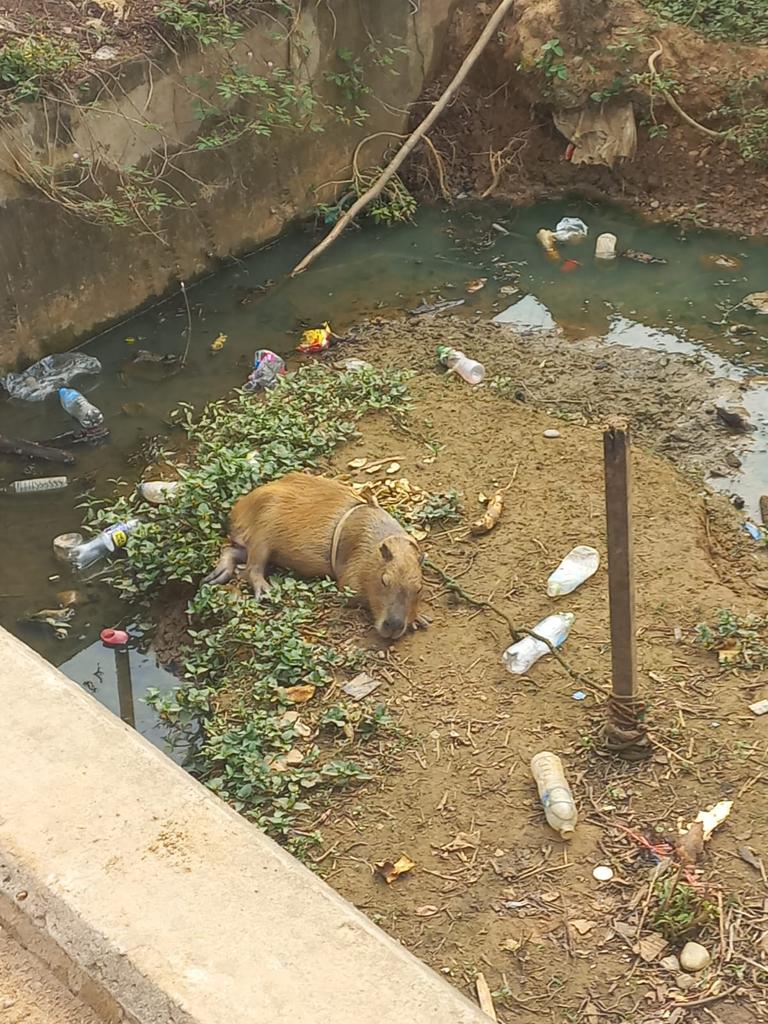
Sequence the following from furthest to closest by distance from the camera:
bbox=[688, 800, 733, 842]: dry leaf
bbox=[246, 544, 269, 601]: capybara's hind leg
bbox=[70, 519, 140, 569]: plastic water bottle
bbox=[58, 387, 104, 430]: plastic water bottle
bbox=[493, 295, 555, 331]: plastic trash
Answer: bbox=[493, 295, 555, 331]: plastic trash < bbox=[58, 387, 104, 430]: plastic water bottle < bbox=[70, 519, 140, 569]: plastic water bottle < bbox=[246, 544, 269, 601]: capybara's hind leg < bbox=[688, 800, 733, 842]: dry leaf

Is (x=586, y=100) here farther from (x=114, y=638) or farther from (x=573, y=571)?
(x=114, y=638)

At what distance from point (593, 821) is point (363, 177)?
7.17 metres

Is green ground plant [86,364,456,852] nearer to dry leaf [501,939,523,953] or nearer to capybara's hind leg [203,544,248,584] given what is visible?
capybara's hind leg [203,544,248,584]

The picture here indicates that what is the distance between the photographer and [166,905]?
2.47 meters

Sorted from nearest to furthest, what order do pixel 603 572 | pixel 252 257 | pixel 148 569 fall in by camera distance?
pixel 603 572 < pixel 148 569 < pixel 252 257

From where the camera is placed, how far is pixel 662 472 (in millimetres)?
6145

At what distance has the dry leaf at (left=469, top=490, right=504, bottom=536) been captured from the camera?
225 inches

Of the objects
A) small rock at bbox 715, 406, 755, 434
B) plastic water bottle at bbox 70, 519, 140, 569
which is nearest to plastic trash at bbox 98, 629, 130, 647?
plastic water bottle at bbox 70, 519, 140, 569

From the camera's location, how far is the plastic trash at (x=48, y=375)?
24.8 feet

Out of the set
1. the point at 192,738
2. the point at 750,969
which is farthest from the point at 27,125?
the point at 750,969

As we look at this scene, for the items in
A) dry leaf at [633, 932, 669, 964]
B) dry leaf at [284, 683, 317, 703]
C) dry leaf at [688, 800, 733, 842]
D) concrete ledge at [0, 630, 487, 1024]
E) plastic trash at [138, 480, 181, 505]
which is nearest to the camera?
concrete ledge at [0, 630, 487, 1024]

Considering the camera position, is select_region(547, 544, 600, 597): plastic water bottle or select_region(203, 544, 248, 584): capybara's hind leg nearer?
select_region(547, 544, 600, 597): plastic water bottle

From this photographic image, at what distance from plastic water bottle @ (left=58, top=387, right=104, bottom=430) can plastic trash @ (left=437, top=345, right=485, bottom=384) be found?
2.41 meters

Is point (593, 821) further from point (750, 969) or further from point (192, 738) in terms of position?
point (192, 738)
